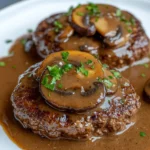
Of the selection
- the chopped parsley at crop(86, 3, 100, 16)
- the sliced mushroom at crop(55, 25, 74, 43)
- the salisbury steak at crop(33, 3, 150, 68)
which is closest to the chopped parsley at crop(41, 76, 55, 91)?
the salisbury steak at crop(33, 3, 150, 68)

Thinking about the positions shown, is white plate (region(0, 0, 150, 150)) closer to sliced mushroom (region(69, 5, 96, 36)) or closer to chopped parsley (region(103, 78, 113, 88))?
sliced mushroom (region(69, 5, 96, 36))

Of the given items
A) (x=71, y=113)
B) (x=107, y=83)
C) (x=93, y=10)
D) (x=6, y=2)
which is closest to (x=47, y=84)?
(x=71, y=113)

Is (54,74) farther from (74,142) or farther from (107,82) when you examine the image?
(74,142)

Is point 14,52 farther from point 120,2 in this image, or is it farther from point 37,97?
point 120,2

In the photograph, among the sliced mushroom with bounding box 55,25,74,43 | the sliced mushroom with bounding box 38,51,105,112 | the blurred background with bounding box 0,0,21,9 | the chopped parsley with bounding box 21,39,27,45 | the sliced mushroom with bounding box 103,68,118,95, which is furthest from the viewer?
the blurred background with bounding box 0,0,21,9

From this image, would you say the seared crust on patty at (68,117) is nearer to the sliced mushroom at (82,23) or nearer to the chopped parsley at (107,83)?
the chopped parsley at (107,83)
